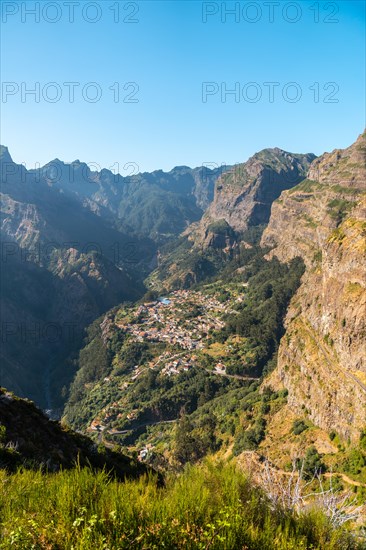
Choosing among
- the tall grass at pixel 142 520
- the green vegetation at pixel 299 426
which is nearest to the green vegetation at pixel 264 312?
the green vegetation at pixel 299 426

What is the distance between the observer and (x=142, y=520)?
15.2ft

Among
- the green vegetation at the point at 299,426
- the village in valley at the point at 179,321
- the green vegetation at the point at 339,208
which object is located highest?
the green vegetation at the point at 339,208

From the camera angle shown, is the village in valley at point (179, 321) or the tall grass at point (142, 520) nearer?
the tall grass at point (142, 520)

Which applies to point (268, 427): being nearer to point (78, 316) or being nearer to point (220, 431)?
point (220, 431)

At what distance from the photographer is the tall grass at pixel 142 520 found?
426cm

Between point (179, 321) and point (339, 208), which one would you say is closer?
point (339, 208)

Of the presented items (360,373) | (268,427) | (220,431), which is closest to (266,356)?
(220,431)

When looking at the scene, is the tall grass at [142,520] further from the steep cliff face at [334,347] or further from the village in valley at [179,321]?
the village in valley at [179,321]

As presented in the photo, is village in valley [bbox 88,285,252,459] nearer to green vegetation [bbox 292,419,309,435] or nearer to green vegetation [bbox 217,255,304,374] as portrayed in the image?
green vegetation [bbox 217,255,304,374]

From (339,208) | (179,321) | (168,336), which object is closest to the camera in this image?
(339,208)

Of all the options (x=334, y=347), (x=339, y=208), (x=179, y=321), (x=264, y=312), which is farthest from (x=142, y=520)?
(x=179, y=321)

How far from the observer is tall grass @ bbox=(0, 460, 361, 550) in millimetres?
4258

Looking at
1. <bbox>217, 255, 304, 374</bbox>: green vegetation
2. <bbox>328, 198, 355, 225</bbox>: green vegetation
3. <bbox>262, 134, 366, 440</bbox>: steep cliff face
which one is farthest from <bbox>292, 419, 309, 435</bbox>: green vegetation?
<bbox>328, 198, 355, 225</bbox>: green vegetation

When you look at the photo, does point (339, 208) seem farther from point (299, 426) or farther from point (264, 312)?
point (299, 426)
